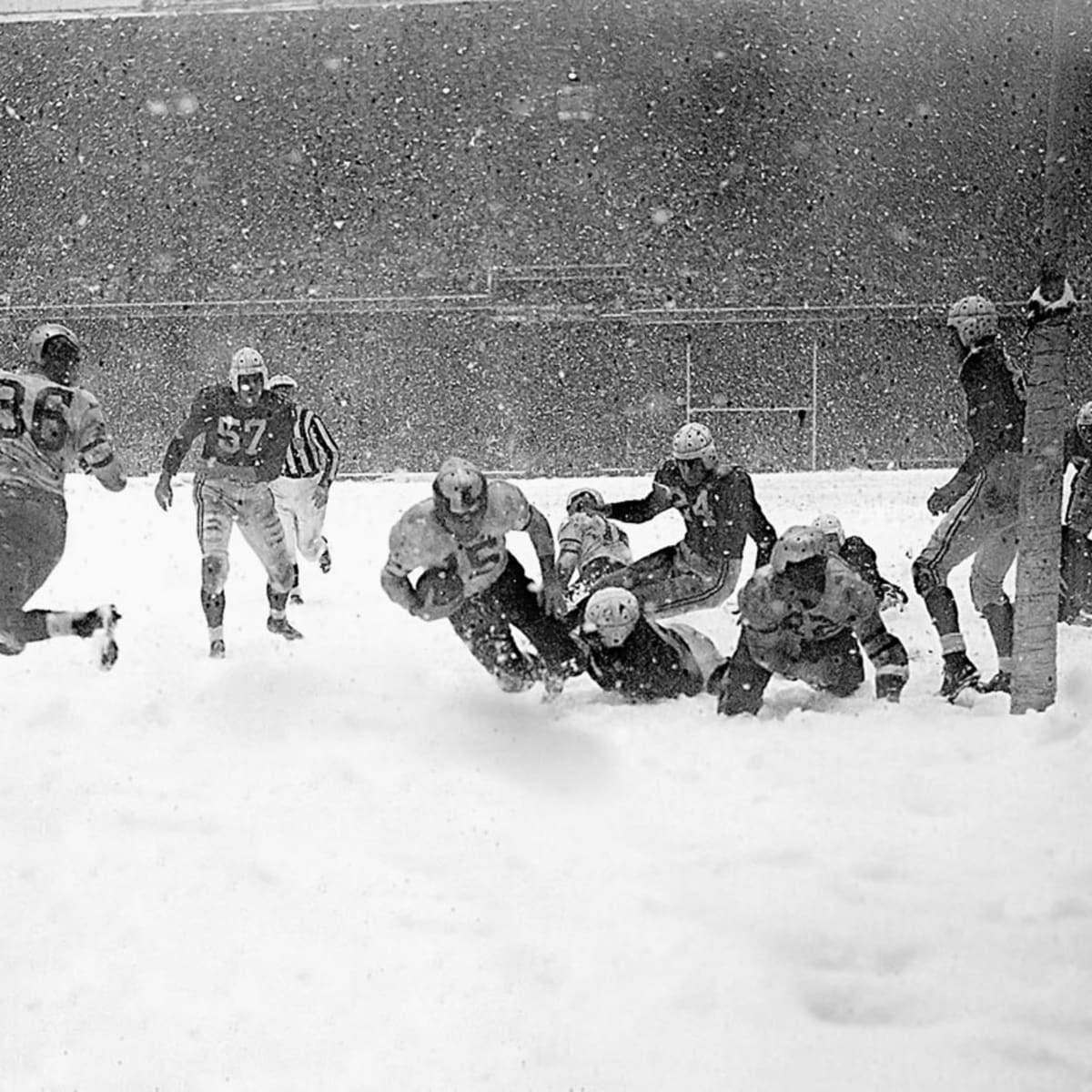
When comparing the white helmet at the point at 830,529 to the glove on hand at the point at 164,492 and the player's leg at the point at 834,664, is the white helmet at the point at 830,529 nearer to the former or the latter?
the player's leg at the point at 834,664

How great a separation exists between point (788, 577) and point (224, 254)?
442 inches

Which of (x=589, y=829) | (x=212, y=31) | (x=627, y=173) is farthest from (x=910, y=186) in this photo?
(x=589, y=829)

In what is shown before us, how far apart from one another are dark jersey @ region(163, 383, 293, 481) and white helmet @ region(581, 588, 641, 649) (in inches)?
86.6

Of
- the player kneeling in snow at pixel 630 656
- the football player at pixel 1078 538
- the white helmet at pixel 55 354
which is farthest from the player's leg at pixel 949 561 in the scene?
the white helmet at pixel 55 354

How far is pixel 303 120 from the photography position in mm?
15430

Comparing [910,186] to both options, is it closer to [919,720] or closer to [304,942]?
[919,720]

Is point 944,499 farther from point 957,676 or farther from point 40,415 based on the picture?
point 40,415

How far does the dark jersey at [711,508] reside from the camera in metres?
6.48

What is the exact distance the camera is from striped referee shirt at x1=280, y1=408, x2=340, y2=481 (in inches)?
308

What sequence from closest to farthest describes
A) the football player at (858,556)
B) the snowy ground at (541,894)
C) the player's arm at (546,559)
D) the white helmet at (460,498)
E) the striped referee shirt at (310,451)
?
the snowy ground at (541,894) < the white helmet at (460,498) < the player's arm at (546,559) < the football player at (858,556) < the striped referee shirt at (310,451)

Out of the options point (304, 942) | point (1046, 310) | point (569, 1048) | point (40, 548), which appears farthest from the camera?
point (40, 548)

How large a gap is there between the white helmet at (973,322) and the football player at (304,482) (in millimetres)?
3274

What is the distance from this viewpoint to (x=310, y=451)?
805 cm

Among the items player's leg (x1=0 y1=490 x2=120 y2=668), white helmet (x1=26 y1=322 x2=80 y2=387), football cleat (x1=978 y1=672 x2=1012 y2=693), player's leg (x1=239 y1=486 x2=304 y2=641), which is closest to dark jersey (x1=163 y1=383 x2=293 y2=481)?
player's leg (x1=239 y1=486 x2=304 y2=641)
